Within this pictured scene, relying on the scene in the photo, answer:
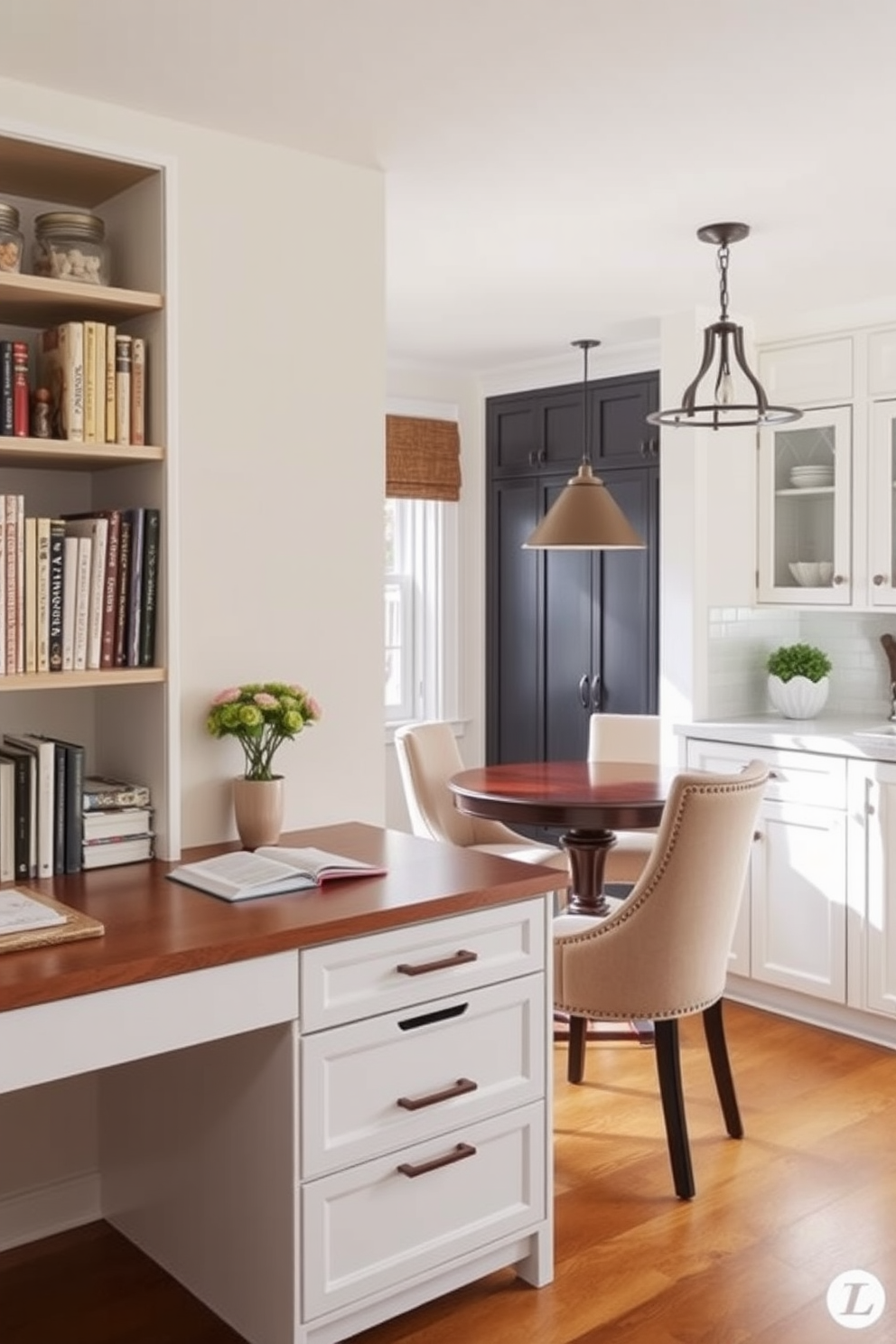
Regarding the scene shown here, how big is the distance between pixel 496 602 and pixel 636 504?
95 cm

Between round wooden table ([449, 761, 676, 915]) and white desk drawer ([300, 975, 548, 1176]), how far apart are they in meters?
0.98

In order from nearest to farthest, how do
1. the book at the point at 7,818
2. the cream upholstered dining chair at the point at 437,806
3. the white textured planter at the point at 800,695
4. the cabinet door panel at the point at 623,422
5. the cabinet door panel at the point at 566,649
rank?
the book at the point at 7,818
the cream upholstered dining chair at the point at 437,806
the white textured planter at the point at 800,695
the cabinet door panel at the point at 623,422
the cabinet door panel at the point at 566,649

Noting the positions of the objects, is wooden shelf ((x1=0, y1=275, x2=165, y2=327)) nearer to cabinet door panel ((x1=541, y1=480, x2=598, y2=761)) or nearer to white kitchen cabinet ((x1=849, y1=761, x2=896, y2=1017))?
white kitchen cabinet ((x1=849, y1=761, x2=896, y2=1017))

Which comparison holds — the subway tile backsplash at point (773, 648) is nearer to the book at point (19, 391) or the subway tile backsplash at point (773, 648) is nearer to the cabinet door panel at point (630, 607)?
the cabinet door panel at point (630, 607)

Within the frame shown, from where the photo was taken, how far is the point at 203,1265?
2.48 metres

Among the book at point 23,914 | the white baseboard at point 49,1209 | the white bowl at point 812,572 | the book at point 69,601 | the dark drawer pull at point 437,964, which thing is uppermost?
the white bowl at point 812,572

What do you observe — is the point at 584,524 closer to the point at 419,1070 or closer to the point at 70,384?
the point at 70,384

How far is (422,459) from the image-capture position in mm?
5688

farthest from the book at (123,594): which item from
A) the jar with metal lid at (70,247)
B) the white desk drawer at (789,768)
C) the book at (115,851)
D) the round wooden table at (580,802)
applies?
the white desk drawer at (789,768)

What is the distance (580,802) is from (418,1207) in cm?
137

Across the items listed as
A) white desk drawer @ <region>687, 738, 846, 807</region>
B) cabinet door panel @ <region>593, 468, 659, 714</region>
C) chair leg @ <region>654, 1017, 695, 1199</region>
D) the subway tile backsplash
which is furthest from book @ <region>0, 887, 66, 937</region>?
cabinet door panel @ <region>593, 468, 659, 714</region>

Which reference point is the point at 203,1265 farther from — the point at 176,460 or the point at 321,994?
the point at 176,460

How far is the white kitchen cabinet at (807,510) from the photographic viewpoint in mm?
4465

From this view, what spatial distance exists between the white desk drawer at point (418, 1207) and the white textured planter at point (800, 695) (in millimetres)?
2413
